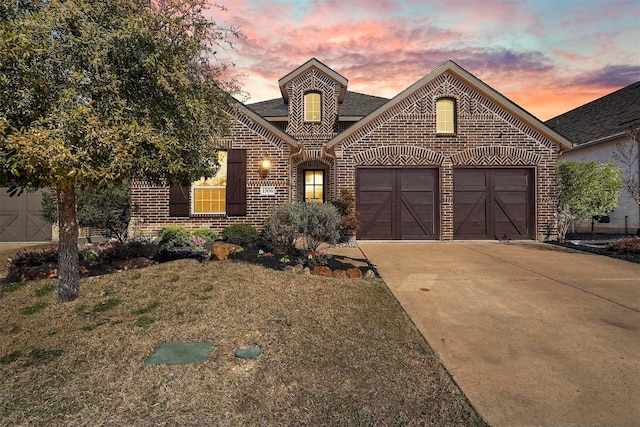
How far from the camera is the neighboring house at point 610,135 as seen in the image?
13930 mm

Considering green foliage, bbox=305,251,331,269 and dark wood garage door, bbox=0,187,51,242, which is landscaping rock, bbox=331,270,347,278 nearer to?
green foliage, bbox=305,251,331,269

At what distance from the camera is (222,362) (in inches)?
117

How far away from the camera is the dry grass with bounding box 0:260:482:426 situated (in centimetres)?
228

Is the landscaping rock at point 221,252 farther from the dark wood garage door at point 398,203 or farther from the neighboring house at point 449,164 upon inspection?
the dark wood garage door at point 398,203

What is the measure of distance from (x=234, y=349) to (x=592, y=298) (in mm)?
5390

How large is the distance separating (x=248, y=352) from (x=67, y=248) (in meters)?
3.51

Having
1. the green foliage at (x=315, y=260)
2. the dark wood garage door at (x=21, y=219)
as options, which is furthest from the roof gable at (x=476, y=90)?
the dark wood garage door at (x=21, y=219)

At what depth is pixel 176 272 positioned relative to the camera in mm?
6137

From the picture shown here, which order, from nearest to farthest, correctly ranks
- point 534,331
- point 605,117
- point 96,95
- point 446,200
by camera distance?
point 534,331 < point 96,95 < point 446,200 < point 605,117

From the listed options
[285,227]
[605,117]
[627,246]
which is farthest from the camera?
[605,117]

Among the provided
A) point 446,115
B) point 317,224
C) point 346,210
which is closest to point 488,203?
point 446,115

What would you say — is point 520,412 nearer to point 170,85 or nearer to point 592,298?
point 592,298

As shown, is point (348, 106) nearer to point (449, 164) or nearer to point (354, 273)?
point (449, 164)

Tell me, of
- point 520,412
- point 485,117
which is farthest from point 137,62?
point 485,117
